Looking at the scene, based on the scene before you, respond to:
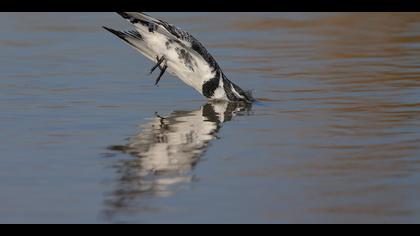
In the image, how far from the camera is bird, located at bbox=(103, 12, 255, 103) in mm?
10609

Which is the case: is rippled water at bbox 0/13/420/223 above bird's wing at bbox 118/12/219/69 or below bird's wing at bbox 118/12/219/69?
below

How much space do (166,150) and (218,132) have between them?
96cm

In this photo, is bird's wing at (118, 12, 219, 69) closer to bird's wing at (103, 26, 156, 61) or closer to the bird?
the bird

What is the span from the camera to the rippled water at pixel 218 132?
274 inches

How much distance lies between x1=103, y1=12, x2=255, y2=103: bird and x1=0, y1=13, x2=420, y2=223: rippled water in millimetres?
219

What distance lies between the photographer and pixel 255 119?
10344mm

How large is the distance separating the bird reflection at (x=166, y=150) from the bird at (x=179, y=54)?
170mm

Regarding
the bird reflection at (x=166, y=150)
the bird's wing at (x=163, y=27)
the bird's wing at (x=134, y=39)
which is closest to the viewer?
the bird reflection at (x=166, y=150)

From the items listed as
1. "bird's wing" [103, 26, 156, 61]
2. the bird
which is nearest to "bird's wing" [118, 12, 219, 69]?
the bird

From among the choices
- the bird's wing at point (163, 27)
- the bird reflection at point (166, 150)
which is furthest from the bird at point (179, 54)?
the bird reflection at point (166, 150)

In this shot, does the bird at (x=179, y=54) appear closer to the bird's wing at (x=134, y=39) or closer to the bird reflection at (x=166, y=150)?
the bird's wing at (x=134, y=39)

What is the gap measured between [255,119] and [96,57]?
15.0ft
